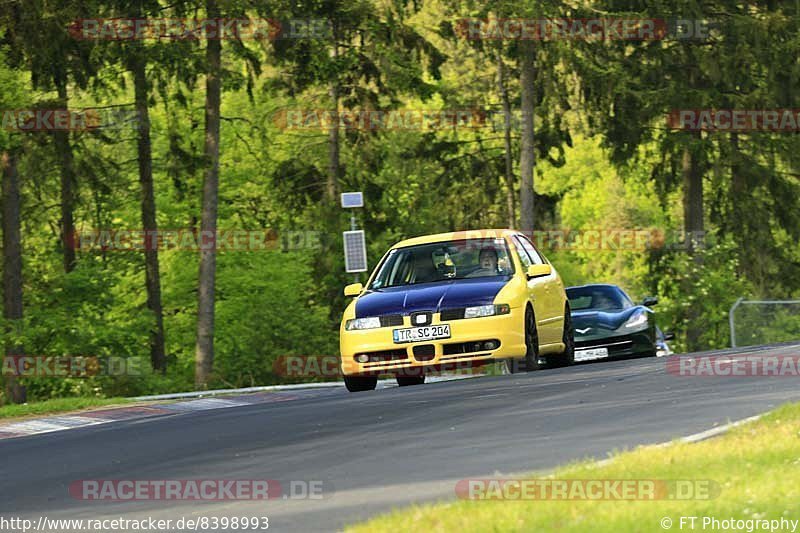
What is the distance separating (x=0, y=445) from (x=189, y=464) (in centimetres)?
371

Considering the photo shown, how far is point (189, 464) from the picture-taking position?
10.6 metres

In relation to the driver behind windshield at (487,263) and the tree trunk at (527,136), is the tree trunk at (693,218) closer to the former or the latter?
the tree trunk at (527,136)

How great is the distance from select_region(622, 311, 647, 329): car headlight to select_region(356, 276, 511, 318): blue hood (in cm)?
643

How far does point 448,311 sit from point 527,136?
73.8 feet

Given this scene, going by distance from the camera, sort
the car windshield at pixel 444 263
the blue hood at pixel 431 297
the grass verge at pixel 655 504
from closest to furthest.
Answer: the grass verge at pixel 655 504 < the blue hood at pixel 431 297 < the car windshield at pixel 444 263

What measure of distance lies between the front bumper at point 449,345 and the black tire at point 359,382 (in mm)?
765

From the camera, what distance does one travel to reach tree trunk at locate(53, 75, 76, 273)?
109ft

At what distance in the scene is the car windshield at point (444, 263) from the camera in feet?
59.5

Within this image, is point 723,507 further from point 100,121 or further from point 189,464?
point 100,121

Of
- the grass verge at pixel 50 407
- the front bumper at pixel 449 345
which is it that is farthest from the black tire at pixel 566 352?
the grass verge at pixel 50 407

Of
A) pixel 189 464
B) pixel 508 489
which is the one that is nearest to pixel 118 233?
pixel 189 464

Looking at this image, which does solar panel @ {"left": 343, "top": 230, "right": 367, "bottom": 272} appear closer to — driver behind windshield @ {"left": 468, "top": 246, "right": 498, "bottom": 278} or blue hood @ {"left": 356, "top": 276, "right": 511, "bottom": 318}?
driver behind windshield @ {"left": 468, "top": 246, "right": 498, "bottom": 278}

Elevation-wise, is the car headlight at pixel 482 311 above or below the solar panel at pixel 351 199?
below

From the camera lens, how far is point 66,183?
3644cm
